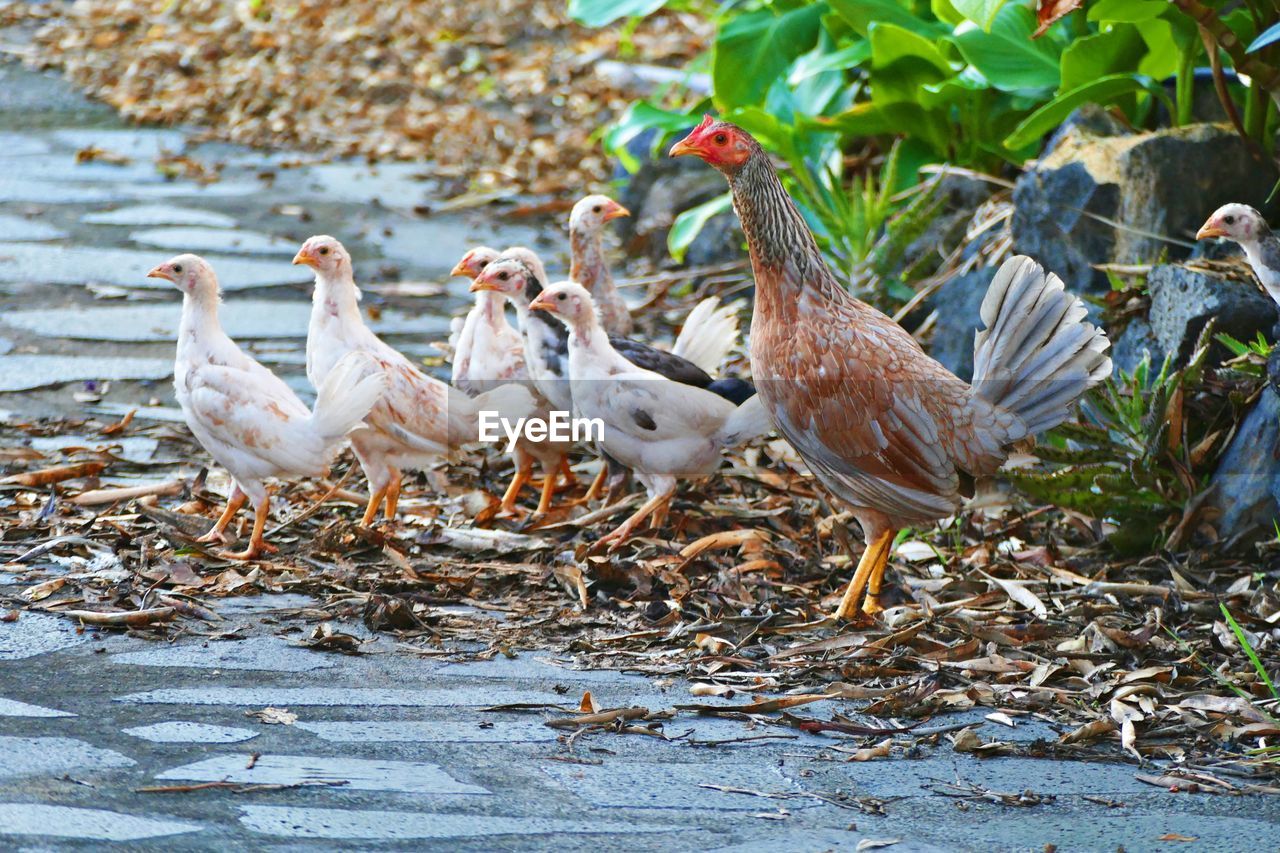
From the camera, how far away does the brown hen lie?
3.65 metres

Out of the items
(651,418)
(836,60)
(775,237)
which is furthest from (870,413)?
(836,60)

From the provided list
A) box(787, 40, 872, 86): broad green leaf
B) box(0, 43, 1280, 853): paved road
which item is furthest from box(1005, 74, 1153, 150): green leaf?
box(0, 43, 1280, 853): paved road

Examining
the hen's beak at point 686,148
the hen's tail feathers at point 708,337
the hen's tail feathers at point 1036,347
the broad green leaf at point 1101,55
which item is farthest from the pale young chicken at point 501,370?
the broad green leaf at point 1101,55

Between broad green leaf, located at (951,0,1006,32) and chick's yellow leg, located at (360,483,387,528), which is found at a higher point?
broad green leaf, located at (951,0,1006,32)

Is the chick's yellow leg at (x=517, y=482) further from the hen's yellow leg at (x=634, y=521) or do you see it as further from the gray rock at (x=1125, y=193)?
the gray rock at (x=1125, y=193)

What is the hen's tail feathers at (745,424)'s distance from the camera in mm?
4395

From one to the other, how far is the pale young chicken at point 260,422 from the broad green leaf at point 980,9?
2.09 meters

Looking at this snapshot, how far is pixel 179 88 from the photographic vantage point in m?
9.28

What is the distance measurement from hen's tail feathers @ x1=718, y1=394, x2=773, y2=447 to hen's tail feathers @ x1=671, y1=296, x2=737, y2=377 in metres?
0.61

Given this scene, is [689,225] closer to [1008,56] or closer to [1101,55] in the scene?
[1008,56]

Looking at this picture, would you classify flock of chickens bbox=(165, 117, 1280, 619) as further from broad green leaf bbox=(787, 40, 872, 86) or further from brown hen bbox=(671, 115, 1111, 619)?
broad green leaf bbox=(787, 40, 872, 86)

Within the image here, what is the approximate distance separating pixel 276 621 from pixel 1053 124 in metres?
3.19
